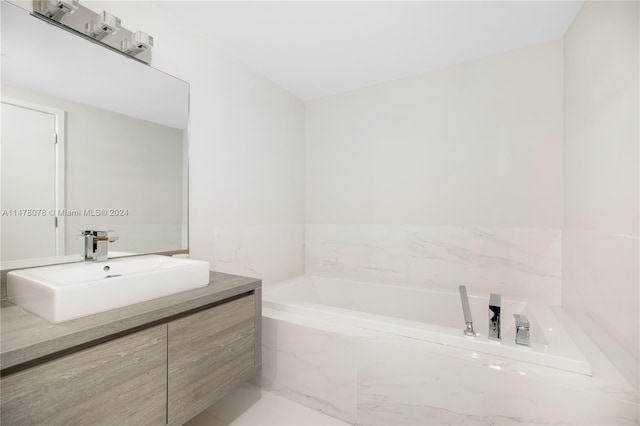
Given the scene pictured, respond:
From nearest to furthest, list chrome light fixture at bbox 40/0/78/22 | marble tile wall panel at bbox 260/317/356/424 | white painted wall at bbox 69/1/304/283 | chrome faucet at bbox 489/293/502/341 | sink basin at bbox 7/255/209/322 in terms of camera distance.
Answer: sink basin at bbox 7/255/209/322
chrome light fixture at bbox 40/0/78/22
chrome faucet at bbox 489/293/502/341
marble tile wall panel at bbox 260/317/356/424
white painted wall at bbox 69/1/304/283

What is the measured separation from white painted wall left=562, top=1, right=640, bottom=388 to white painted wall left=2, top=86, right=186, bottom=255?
6.89 ft

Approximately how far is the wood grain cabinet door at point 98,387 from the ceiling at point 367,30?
1.67 meters

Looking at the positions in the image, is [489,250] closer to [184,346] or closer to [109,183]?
[184,346]

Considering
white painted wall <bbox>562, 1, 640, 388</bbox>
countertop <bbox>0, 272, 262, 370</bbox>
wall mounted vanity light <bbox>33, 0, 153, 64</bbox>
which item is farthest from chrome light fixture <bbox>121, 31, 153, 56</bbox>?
white painted wall <bbox>562, 1, 640, 388</bbox>

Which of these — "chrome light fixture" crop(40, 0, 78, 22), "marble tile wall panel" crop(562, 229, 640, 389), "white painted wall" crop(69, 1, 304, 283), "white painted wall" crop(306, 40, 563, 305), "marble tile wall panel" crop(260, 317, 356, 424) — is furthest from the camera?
"white painted wall" crop(306, 40, 563, 305)

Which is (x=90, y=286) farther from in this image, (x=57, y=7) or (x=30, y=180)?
(x=57, y=7)

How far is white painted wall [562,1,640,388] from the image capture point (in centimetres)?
110

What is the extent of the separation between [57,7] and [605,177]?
8.05 ft

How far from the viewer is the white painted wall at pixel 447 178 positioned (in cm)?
195

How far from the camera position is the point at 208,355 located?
122 cm

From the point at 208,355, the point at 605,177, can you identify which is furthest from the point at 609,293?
the point at 208,355

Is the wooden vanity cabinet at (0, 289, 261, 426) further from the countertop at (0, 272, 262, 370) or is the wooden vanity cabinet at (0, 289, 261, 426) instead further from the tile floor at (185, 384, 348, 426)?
the tile floor at (185, 384, 348, 426)

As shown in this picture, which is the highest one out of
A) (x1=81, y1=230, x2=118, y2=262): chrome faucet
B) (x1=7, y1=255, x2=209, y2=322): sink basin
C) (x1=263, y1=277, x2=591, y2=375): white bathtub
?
(x1=81, y1=230, x2=118, y2=262): chrome faucet

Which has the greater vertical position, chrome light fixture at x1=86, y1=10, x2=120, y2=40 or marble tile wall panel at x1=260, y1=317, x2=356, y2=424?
chrome light fixture at x1=86, y1=10, x2=120, y2=40
